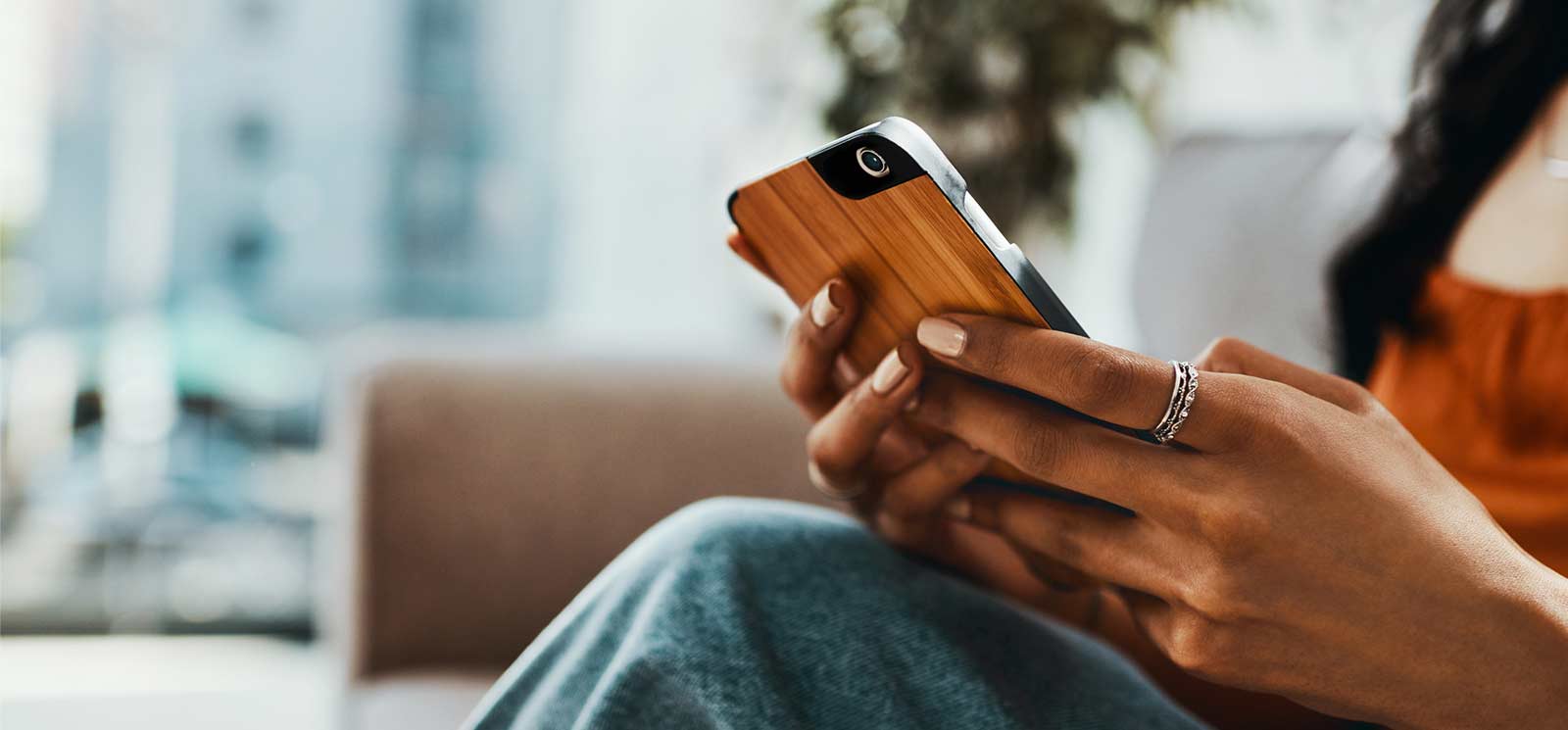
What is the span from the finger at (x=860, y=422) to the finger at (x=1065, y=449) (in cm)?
2

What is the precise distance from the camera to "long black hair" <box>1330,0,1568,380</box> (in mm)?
781

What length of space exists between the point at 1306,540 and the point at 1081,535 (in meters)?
0.10

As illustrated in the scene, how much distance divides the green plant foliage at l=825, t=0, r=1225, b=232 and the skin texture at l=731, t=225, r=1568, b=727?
1.24m

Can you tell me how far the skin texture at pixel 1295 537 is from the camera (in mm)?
389

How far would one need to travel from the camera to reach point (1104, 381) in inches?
15.5

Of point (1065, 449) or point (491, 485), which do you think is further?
point (491, 485)

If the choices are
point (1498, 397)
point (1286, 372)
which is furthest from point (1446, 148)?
point (1286, 372)

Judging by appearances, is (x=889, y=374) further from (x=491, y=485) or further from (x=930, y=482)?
(x=491, y=485)

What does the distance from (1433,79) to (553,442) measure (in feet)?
2.29

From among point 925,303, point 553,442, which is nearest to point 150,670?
point 553,442

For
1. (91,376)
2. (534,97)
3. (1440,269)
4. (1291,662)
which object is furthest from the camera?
(534,97)

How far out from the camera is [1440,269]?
758 mm

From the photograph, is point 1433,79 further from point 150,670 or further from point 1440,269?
point 150,670

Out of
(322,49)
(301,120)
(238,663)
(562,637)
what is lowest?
(238,663)
